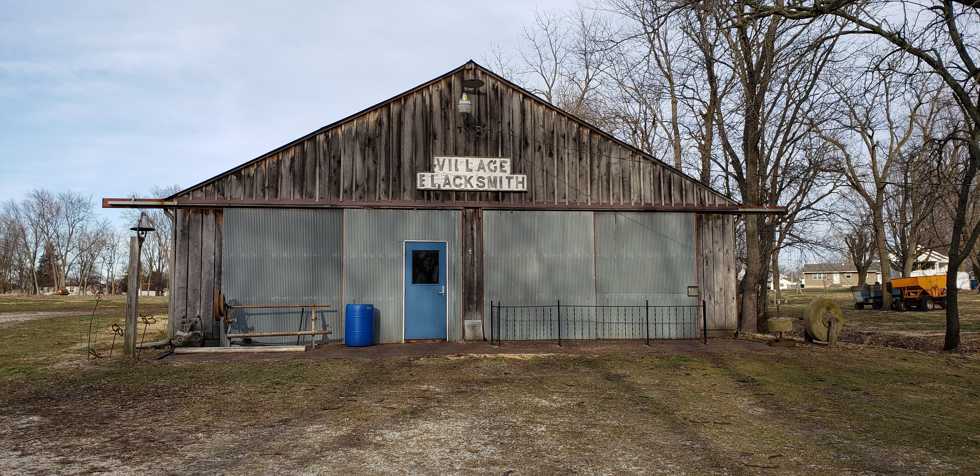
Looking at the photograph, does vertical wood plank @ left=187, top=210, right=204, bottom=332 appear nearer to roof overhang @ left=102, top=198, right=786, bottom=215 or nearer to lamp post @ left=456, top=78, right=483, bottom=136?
roof overhang @ left=102, top=198, right=786, bottom=215

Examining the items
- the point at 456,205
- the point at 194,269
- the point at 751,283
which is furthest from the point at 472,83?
the point at 751,283

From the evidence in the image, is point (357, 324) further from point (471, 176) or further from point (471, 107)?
point (471, 107)

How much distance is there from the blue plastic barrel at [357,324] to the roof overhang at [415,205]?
2.16 m

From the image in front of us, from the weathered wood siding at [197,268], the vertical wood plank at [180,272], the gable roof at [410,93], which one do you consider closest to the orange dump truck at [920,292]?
the gable roof at [410,93]

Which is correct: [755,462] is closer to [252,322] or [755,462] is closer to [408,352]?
[408,352]

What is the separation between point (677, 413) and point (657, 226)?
7.56 metres

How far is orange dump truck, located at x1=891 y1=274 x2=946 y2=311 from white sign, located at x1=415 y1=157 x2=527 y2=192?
24.0m

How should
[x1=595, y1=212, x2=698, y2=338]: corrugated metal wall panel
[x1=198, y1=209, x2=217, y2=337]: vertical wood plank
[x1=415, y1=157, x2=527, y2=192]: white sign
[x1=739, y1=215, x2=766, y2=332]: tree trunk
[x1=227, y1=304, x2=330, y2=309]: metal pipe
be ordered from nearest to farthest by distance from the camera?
[x1=227, y1=304, x2=330, y2=309]: metal pipe
[x1=198, y1=209, x2=217, y2=337]: vertical wood plank
[x1=415, y1=157, x2=527, y2=192]: white sign
[x1=595, y1=212, x2=698, y2=338]: corrugated metal wall panel
[x1=739, y1=215, x2=766, y2=332]: tree trunk

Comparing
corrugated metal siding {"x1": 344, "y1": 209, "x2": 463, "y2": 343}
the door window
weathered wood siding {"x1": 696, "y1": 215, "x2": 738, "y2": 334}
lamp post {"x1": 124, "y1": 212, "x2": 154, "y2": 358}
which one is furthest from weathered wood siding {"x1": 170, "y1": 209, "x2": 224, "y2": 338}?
weathered wood siding {"x1": 696, "y1": 215, "x2": 738, "y2": 334}

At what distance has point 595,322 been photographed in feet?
45.3

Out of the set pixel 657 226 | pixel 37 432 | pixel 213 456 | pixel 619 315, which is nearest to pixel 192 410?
pixel 37 432

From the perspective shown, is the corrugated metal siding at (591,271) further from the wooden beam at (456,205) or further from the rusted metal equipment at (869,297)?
the rusted metal equipment at (869,297)

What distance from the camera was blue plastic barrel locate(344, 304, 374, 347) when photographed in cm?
1262

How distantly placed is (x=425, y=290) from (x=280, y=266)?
3.01 m
